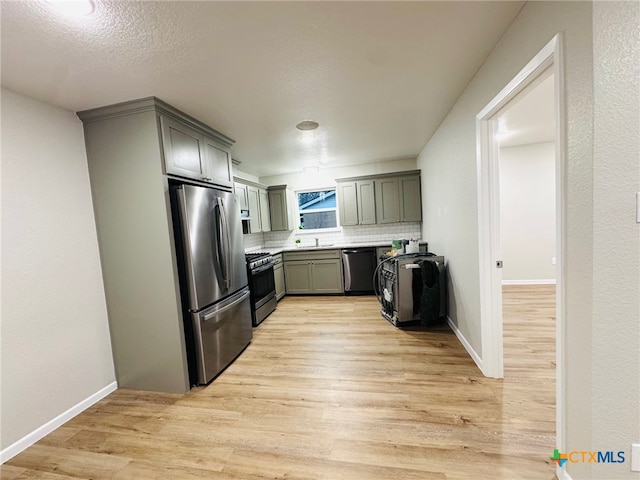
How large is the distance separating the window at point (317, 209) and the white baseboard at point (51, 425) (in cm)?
410

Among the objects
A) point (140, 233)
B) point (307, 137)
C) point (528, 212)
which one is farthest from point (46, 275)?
point (528, 212)

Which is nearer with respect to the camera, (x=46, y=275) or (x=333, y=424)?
(x=333, y=424)

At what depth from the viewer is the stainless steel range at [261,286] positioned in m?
3.69

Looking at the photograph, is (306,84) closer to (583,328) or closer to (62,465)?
(583,328)

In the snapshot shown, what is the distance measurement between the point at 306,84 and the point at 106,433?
2.97m

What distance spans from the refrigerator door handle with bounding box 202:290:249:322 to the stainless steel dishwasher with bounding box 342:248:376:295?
224 centimetres

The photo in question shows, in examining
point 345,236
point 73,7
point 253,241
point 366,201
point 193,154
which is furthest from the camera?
point 345,236

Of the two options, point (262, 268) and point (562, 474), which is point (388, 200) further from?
point (562, 474)

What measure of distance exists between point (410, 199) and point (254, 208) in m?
2.88

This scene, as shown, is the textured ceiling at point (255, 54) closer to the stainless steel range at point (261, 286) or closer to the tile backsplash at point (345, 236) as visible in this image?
the stainless steel range at point (261, 286)

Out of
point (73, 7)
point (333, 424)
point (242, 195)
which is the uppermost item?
point (73, 7)

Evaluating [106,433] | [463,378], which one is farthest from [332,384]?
[106,433]

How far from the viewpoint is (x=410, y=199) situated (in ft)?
16.1

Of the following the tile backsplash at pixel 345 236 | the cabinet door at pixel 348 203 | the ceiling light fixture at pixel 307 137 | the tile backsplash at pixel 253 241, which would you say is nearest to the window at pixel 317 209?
the tile backsplash at pixel 345 236
